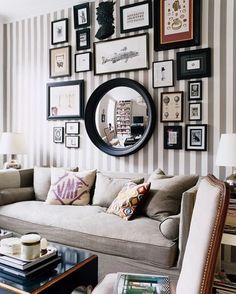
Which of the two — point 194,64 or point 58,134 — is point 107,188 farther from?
point 194,64

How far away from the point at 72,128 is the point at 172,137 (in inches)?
49.5

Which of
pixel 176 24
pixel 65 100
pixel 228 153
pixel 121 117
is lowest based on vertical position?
pixel 228 153

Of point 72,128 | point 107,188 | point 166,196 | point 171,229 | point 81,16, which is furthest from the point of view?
point 72,128

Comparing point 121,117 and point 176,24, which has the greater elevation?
point 176,24

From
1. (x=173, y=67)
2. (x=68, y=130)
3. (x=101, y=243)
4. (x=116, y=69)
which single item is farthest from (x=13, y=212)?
(x=173, y=67)

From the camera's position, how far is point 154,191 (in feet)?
8.52

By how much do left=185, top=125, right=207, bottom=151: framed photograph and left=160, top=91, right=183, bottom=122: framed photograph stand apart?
6.2 inches

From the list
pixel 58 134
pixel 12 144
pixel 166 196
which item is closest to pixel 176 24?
pixel 166 196

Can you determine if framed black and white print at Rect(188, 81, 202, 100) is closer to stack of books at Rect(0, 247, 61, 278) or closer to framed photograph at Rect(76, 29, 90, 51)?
framed photograph at Rect(76, 29, 90, 51)

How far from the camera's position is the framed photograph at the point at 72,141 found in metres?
3.72

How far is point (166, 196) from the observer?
2520 mm

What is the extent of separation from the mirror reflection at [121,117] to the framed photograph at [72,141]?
32 cm

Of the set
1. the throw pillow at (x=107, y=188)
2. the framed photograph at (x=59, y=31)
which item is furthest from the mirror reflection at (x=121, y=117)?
the framed photograph at (x=59, y=31)

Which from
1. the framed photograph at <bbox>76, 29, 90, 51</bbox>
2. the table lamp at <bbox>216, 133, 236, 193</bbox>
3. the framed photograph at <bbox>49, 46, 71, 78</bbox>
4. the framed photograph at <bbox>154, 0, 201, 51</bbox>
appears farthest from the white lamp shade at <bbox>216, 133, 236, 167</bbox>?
the framed photograph at <bbox>49, 46, 71, 78</bbox>
